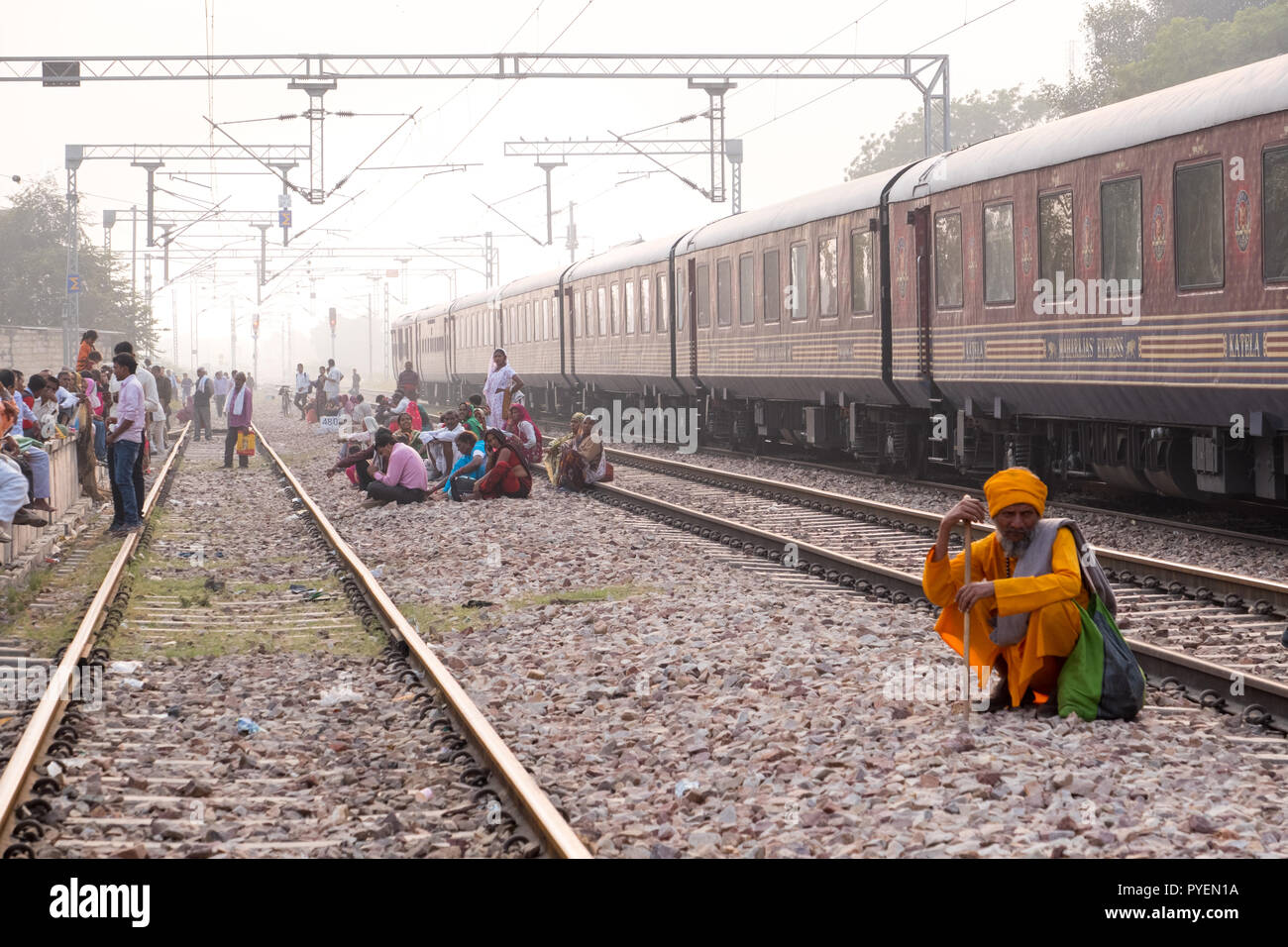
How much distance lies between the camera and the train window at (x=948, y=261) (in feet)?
52.6

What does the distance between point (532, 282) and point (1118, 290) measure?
2620 cm

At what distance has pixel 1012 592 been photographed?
648 centimetres

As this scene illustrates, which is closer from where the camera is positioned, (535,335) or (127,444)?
(127,444)

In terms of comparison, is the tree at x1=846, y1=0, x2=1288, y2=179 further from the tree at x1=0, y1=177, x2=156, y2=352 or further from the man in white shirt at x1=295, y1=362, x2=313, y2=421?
the tree at x1=0, y1=177, x2=156, y2=352

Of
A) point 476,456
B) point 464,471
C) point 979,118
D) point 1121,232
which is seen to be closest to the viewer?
point 1121,232

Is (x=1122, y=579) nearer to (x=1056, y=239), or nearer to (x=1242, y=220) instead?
(x=1242, y=220)

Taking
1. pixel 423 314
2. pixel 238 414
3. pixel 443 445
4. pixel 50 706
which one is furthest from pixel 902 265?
pixel 423 314

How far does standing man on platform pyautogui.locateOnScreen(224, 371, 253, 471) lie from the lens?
2506cm

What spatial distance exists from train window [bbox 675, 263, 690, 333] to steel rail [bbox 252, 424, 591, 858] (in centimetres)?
1561

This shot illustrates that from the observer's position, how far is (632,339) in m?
29.4

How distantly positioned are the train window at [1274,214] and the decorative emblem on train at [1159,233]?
4.12ft

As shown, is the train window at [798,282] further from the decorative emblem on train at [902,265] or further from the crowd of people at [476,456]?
the crowd of people at [476,456]
